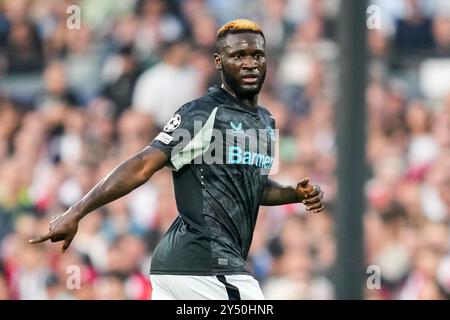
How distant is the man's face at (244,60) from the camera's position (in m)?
4.62

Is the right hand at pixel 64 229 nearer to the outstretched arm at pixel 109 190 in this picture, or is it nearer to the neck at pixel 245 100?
the outstretched arm at pixel 109 190

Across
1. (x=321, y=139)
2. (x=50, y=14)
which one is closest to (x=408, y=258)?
(x=321, y=139)

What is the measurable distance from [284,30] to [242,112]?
4.65m

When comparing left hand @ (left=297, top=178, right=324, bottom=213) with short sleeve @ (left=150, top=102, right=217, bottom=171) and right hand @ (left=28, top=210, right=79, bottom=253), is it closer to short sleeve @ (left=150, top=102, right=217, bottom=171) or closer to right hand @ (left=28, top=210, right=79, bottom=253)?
short sleeve @ (left=150, top=102, right=217, bottom=171)

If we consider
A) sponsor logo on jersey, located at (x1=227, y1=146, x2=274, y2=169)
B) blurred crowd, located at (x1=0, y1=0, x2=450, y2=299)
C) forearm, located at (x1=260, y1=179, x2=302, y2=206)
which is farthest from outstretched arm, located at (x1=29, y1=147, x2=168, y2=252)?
blurred crowd, located at (x1=0, y1=0, x2=450, y2=299)

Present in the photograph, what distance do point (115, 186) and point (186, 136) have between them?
36 cm

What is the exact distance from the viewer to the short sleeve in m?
4.51

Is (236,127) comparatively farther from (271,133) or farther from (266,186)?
(266,186)

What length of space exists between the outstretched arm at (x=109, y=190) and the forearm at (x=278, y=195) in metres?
0.71

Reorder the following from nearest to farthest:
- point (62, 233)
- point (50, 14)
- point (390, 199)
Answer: point (62, 233)
point (390, 199)
point (50, 14)

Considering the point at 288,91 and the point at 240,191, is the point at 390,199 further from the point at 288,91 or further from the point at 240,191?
the point at 240,191

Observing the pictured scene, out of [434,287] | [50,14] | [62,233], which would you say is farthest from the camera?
[50,14]

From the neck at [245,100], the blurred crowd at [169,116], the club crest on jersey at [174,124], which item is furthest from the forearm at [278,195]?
the blurred crowd at [169,116]
